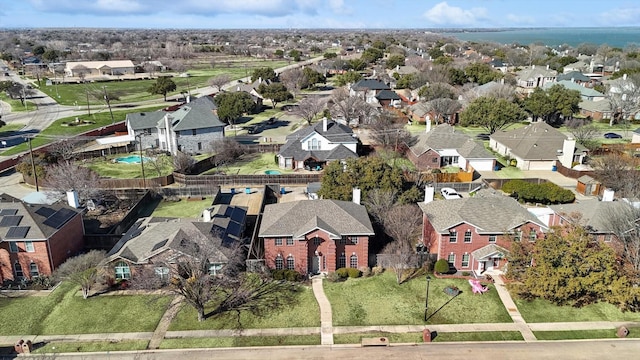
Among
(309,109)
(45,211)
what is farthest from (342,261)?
(309,109)

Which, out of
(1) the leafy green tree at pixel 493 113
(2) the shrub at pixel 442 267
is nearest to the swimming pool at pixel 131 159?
(2) the shrub at pixel 442 267

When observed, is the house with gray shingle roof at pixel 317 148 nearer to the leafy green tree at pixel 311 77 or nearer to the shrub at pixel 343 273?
the shrub at pixel 343 273

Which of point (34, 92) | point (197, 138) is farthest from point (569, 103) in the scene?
point (34, 92)

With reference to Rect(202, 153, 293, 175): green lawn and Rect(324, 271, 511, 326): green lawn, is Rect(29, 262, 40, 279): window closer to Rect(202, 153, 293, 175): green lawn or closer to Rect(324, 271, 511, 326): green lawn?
Rect(324, 271, 511, 326): green lawn

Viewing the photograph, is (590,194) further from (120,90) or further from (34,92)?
(34,92)

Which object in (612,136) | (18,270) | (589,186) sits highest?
(612,136)

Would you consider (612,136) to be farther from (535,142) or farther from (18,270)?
(18,270)
